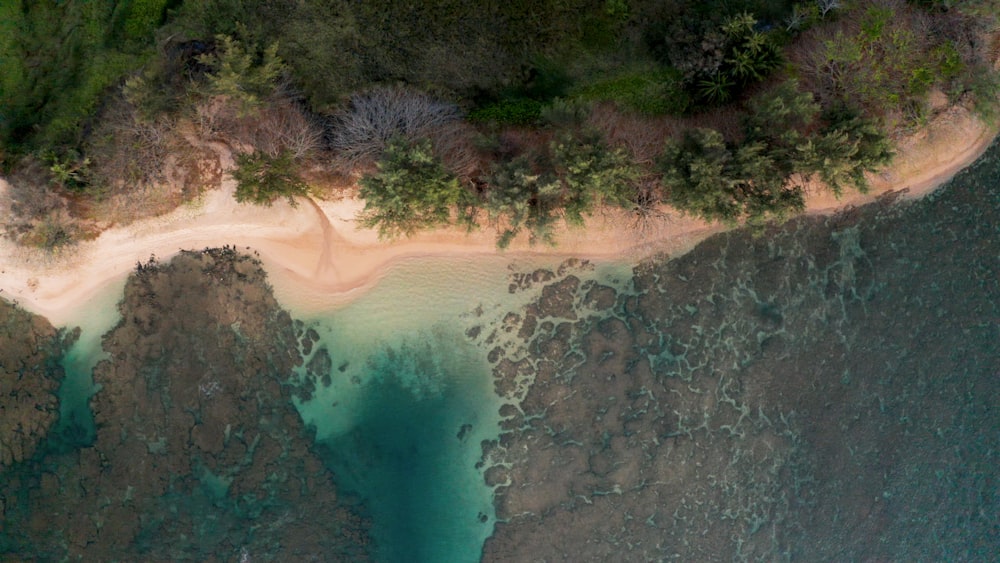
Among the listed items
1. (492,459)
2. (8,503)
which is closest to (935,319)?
(492,459)

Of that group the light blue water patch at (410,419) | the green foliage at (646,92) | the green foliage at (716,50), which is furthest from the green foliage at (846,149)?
the light blue water patch at (410,419)

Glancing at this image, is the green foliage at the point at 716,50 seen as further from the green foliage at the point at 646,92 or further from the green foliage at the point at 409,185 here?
the green foliage at the point at 409,185

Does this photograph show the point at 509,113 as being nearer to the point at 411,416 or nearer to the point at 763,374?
the point at 411,416

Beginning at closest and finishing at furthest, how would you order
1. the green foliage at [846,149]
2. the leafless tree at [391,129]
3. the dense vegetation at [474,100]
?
1. the green foliage at [846,149]
2. the dense vegetation at [474,100]
3. the leafless tree at [391,129]

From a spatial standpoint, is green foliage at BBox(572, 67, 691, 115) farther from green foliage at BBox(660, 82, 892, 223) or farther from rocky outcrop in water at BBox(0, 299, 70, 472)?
rocky outcrop in water at BBox(0, 299, 70, 472)

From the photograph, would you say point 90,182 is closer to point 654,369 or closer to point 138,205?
point 138,205
